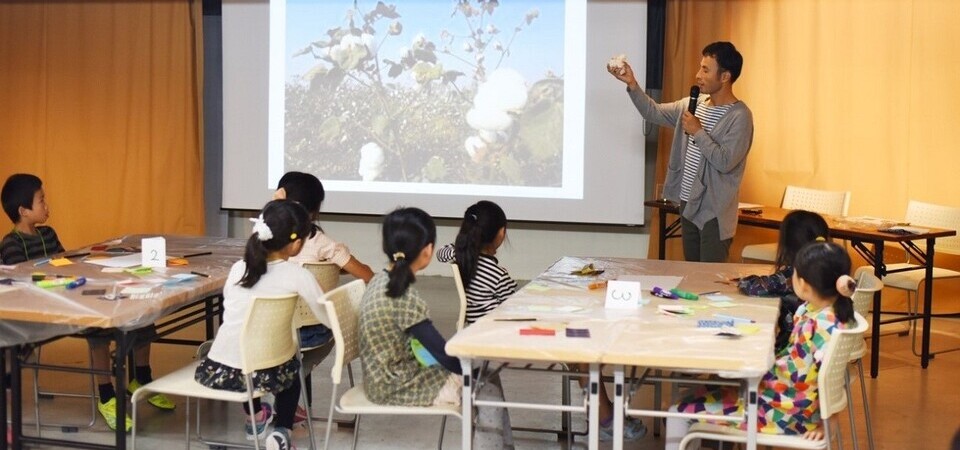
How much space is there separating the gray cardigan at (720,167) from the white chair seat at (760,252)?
3.39ft

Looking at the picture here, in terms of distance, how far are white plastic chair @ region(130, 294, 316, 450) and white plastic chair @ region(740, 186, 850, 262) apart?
10.9 ft

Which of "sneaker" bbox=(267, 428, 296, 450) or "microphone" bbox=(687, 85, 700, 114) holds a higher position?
"microphone" bbox=(687, 85, 700, 114)

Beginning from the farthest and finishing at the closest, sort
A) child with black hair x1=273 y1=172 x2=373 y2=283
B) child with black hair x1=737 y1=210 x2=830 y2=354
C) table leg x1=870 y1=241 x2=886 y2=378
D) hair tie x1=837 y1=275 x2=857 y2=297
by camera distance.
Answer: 1. table leg x1=870 y1=241 x2=886 y2=378
2. child with black hair x1=273 y1=172 x2=373 y2=283
3. child with black hair x1=737 y1=210 x2=830 y2=354
4. hair tie x1=837 y1=275 x2=857 y2=297

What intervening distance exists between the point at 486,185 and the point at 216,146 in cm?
193

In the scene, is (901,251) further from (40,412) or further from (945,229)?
(40,412)

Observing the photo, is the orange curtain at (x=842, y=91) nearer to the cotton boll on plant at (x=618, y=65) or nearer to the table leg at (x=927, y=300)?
the table leg at (x=927, y=300)

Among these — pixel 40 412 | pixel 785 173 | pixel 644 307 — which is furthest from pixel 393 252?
pixel 785 173

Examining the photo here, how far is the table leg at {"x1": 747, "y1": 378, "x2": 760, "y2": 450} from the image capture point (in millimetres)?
2811

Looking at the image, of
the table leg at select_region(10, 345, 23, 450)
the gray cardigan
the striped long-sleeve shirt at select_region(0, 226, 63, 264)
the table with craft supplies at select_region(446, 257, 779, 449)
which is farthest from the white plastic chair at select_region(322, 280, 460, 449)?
the gray cardigan

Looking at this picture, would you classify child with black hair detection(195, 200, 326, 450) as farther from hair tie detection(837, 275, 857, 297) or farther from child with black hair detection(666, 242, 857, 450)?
hair tie detection(837, 275, 857, 297)

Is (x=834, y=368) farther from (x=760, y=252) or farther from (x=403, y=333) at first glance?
(x=760, y=252)

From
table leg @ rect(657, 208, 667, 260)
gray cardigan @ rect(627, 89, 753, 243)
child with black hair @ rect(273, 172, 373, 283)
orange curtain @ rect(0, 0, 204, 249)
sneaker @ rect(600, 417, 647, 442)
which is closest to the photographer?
sneaker @ rect(600, 417, 647, 442)

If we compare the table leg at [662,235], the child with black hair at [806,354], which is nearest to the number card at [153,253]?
the child with black hair at [806,354]

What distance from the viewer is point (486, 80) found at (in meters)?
6.84
